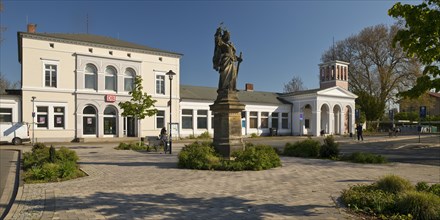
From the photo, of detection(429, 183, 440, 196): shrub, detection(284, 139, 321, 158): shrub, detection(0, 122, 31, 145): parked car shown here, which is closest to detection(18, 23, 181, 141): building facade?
detection(0, 122, 31, 145): parked car

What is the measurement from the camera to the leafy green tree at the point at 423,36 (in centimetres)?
566

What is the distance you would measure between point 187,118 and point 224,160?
1200 inches

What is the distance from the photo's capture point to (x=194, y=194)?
8234mm

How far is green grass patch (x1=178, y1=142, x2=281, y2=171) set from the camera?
12.4 metres

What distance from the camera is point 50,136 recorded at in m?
34.0

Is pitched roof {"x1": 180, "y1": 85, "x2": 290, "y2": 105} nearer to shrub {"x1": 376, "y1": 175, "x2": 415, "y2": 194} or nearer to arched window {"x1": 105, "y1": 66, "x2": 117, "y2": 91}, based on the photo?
arched window {"x1": 105, "y1": 66, "x2": 117, "y2": 91}

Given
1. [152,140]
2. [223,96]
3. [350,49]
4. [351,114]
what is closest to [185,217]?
[223,96]

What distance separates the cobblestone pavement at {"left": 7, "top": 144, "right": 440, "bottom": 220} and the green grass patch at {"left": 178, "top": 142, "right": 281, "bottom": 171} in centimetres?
56

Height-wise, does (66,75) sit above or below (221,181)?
above

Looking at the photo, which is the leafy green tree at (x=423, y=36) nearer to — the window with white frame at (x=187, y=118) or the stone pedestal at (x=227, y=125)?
the stone pedestal at (x=227, y=125)

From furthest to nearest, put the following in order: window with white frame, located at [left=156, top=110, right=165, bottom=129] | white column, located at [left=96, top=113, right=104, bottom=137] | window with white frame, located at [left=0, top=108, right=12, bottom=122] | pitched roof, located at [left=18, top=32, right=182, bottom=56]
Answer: window with white frame, located at [left=156, top=110, right=165, bottom=129] < white column, located at [left=96, top=113, right=104, bottom=137] < pitched roof, located at [left=18, top=32, right=182, bottom=56] < window with white frame, located at [left=0, top=108, right=12, bottom=122]

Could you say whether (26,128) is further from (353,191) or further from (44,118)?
(353,191)

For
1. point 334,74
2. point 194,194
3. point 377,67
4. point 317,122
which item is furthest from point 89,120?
point 377,67

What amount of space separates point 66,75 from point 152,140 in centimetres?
1683
